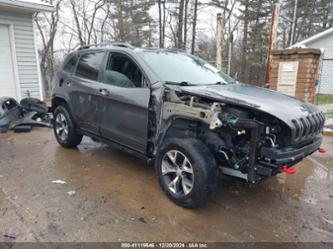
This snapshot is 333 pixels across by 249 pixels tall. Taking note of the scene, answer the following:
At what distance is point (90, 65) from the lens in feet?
14.4

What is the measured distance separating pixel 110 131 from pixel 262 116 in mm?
2202

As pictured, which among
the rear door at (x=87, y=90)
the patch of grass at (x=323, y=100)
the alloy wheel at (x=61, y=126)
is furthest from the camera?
the patch of grass at (x=323, y=100)

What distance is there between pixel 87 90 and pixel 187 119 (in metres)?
1.97

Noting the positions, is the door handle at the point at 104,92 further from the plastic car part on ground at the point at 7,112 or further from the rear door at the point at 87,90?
the plastic car part on ground at the point at 7,112

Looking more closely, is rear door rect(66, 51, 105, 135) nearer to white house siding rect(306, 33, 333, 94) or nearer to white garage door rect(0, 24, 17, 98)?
white garage door rect(0, 24, 17, 98)

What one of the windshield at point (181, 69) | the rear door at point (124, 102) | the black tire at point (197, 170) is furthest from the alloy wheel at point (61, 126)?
the black tire at point (197, 170)

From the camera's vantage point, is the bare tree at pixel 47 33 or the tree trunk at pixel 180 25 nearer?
the bare tree at pixel 47 33

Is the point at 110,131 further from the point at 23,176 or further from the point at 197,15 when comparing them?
the point at 197,15

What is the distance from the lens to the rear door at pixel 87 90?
4168mm

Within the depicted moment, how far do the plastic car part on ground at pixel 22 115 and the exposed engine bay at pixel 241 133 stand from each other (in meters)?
5.00

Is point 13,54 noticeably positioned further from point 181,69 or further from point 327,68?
point 327,68

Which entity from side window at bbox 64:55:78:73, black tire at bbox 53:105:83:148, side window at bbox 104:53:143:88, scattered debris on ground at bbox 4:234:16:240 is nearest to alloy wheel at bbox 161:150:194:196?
side window at bbox 104:53:143:88

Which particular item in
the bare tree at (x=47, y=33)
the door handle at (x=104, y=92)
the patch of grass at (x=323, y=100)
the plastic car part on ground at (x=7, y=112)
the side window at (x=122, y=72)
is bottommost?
the patch of grass at (x=323, y=100)

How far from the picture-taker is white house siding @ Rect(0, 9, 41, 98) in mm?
8542
